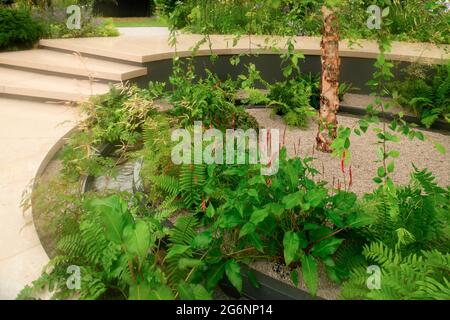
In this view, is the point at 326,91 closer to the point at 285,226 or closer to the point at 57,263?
the point at 285,226

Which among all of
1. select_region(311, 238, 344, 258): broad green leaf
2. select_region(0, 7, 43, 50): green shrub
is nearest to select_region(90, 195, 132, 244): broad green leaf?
select_region(311, 238, 344, 258): broad green leaf

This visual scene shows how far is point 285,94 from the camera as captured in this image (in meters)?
5.71

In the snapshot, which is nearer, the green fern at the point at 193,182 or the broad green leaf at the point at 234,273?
the broad green leaf at the point at 234,273

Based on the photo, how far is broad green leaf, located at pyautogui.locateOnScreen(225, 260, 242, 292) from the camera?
91.4 inches

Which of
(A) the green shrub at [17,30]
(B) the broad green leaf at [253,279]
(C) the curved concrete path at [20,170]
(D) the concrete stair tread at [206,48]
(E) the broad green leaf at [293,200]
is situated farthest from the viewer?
(A) the green shrub at [17,30]

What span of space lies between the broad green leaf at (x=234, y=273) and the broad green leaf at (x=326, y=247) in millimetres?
490

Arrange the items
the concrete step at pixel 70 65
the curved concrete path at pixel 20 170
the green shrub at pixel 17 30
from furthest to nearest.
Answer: the green shrub at pixel 17 30
the concrete step at pixel 70 65
the curved concrete path at pixel 20 170

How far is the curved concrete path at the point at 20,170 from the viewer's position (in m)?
2.64

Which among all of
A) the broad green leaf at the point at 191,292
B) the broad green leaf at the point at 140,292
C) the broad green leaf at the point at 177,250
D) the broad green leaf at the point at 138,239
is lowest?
the broad green leaf at the point at 191,292

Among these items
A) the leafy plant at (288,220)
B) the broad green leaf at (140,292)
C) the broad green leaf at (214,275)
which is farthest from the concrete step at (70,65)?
the broad green leaf at (140,292)

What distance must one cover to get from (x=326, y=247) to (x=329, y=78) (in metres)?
2.48

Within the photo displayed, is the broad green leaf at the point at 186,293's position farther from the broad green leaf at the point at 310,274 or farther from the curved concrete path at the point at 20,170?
the curved concrete path at the point at 20,170

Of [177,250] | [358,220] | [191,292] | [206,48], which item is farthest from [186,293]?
[206,48]
